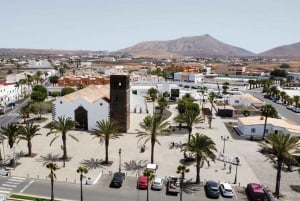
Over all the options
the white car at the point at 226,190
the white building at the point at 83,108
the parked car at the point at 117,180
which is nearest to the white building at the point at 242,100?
the white building at the point at 83,108

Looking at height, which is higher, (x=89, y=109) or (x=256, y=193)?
(x=89, y=109)

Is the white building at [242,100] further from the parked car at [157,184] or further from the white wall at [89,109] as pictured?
the parked car at [157,184]

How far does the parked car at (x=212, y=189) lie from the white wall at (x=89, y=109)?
31.9m

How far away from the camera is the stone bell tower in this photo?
6500 centimetres

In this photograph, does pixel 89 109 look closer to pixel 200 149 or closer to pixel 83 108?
pixel 83 108

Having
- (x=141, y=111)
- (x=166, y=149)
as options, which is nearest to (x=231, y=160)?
(x=166, y=149)

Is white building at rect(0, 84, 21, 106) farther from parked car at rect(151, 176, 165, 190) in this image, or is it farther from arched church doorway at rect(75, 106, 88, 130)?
parked car at rect(151, 176, 165, 190)

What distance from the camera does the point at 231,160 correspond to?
51.0 metres

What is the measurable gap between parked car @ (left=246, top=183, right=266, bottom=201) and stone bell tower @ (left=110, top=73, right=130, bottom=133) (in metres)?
32.4

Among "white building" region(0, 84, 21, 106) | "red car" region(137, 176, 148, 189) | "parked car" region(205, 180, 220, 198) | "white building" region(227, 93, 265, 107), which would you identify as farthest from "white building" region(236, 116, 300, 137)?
"white building" region(0, 84, 21, 106)

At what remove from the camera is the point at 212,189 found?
1555 inches

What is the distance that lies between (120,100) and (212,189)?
3132 centimetres

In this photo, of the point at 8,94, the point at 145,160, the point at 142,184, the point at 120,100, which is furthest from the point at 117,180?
the point at 8,94

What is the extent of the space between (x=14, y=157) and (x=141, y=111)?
46381 millimetres
